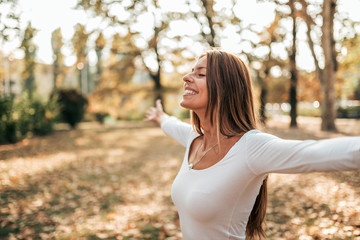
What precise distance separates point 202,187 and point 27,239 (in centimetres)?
386

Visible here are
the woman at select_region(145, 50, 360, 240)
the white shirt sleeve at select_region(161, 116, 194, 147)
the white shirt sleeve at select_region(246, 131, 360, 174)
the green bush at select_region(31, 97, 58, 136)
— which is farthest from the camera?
the green bush at select_region(31, 97, 58, 136)

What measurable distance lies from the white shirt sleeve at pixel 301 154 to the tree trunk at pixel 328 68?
12616mm

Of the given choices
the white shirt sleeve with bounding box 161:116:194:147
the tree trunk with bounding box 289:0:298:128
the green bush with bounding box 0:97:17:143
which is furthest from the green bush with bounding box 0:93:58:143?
the tree trunk with bounding box 289:0:298:128

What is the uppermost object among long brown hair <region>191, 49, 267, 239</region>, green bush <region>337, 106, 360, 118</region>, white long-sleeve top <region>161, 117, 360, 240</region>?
long brown hair <region>191, 49, 267, 239</region>

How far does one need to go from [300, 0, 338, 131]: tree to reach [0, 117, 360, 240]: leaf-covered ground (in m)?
8.23

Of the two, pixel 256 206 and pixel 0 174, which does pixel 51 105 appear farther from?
pixel 256 206

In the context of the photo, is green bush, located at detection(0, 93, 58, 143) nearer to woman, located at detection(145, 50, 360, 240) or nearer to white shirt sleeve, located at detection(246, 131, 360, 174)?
woman, located at detection(145, 50, 360, 240)

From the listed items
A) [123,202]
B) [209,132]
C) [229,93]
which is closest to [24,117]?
[123,202]

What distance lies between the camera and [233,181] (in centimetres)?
167

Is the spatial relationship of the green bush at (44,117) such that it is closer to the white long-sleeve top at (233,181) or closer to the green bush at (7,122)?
the green bush at (7,122)

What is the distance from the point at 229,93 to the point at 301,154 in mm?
691

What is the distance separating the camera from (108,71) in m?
22.5

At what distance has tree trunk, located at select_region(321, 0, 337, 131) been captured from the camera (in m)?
12.2

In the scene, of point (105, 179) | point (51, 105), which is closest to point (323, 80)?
point (105, 179)
